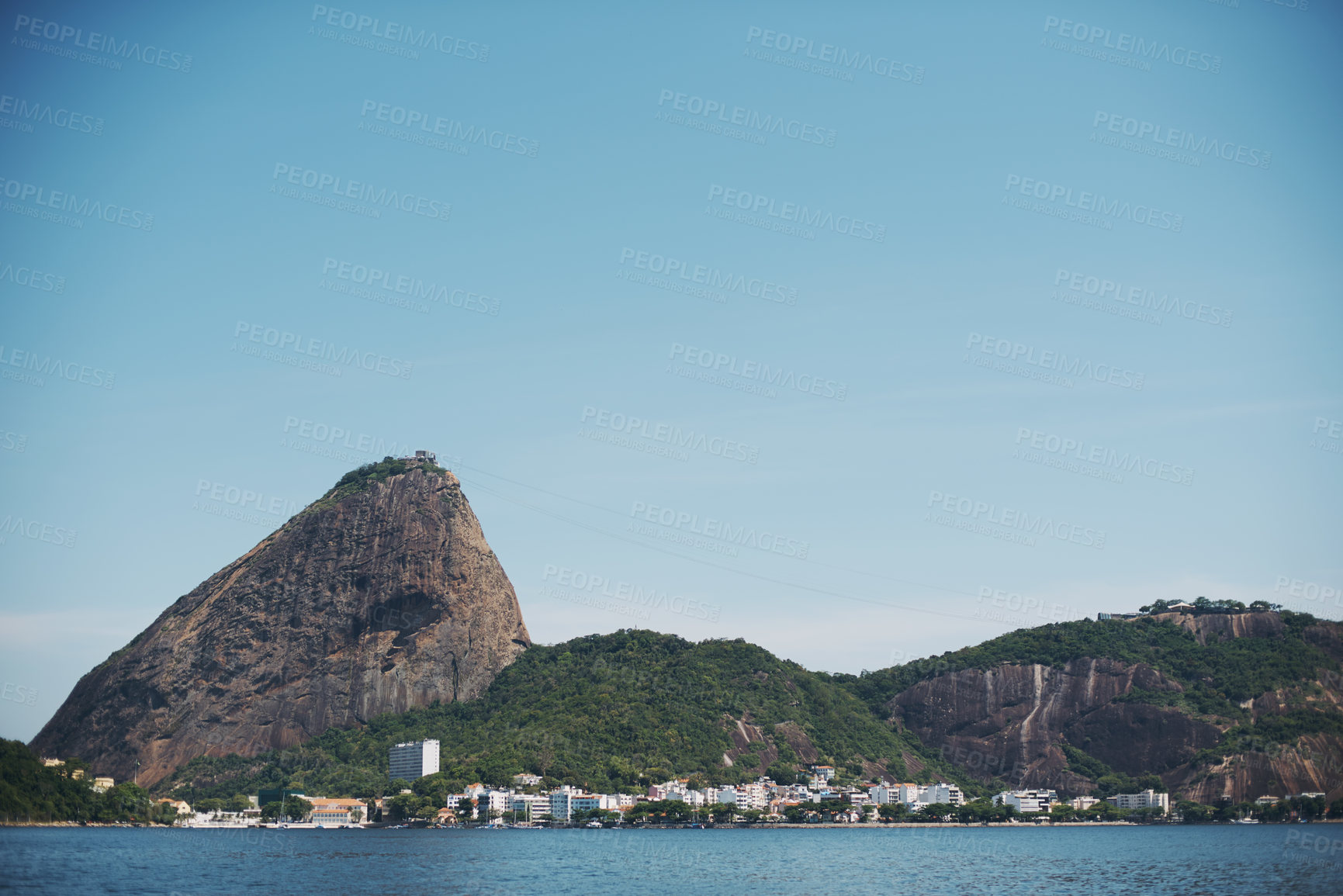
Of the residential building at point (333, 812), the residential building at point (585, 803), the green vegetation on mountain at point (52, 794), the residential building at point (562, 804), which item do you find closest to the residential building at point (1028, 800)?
the residential building at point (585, 803)

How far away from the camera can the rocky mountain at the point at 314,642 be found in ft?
533

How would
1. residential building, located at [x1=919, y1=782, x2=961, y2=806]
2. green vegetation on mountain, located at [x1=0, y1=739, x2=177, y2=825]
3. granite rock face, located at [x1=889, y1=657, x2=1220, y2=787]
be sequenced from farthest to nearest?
granite rock face, located at [x1=889, y1=657, x2=1220, y2=787], residential building, located at [x1=919, y1=782, x2=961, y2=806], green vegetation on mountain, located at [x1=0, y1=739, x2=177, y2=825]

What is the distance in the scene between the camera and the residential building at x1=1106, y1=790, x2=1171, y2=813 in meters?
147

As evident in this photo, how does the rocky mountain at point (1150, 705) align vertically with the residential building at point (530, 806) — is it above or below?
above

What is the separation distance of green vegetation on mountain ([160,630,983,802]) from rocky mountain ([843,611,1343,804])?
6.98 m

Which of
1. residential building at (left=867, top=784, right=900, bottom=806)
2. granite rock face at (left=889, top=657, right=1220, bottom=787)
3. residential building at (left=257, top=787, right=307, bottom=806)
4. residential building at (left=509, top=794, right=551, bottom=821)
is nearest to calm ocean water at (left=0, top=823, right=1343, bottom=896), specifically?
residential building at (left=509, top=794, right=551, bottom=821)

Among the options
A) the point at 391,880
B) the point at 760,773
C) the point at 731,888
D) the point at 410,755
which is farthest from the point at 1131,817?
the point at 391,880

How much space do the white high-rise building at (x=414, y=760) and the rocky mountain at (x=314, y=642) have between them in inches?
725

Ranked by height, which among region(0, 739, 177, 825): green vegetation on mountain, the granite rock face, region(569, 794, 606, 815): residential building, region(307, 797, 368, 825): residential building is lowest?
region(307, 797, 368, 825): residential building

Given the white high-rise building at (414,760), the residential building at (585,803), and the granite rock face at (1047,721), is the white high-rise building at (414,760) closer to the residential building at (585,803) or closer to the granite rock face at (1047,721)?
the residential building at (585,803)

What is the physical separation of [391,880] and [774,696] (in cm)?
11671

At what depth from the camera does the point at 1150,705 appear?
162125 millimetres

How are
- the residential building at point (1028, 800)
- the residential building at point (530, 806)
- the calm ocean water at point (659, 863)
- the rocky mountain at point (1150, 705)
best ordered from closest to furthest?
the calm ocean water at point (659, 863) < the residential building at point (530, 806) < the rocky mountain at point (1150, 705) < the residential building at point (1028, 800)

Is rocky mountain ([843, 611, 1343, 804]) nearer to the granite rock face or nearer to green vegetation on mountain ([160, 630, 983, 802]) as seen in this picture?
the granite rock face
